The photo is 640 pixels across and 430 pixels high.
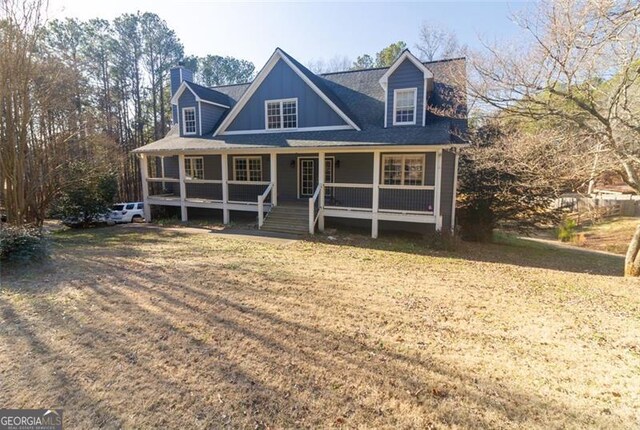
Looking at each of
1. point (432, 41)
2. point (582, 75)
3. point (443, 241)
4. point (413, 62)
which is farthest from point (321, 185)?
point (432, 41)

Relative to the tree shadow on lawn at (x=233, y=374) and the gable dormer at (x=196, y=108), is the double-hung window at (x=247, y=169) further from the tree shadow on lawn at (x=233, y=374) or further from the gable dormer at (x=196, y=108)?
the tree shadow on lawn at (x=233, y=374)

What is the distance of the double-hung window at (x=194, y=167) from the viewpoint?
58.2 feet

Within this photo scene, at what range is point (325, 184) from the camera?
1288 centimetres

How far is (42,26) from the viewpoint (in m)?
11.0

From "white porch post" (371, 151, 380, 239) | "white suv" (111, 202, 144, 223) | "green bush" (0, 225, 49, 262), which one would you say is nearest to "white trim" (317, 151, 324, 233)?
"white porch post" (371, 151, 380, 239)

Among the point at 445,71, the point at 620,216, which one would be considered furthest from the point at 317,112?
the point at 620,216

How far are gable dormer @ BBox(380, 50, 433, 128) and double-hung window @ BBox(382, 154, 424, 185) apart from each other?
1.37 m

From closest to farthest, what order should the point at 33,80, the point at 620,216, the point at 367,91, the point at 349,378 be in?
the point at 349,378, the point at 33,80, the point at 367,91, the point at 620,216

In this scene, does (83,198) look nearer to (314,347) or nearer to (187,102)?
(187,102)

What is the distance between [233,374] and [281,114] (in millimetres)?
13319

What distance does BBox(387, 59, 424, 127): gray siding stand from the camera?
Answer: 41.9 feet

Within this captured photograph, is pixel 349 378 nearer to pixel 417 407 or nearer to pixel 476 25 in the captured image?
pixel 417 407

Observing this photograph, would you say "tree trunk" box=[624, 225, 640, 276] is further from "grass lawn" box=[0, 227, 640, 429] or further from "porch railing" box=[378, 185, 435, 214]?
"porch railing" box=[378, 185, 435, 214]

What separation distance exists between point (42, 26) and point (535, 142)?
1663 cm
